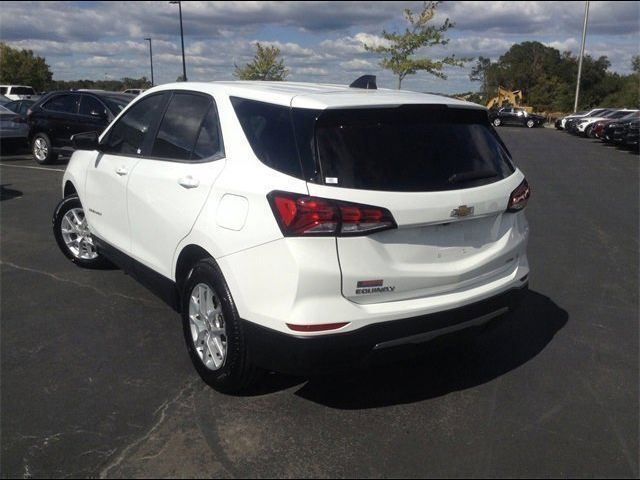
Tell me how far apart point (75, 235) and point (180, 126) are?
8.20ft

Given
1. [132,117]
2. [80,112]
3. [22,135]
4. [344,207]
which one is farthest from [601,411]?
[22,135]

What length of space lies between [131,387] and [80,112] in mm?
11117

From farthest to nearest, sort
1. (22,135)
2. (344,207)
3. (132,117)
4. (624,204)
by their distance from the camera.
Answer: (22,135)
(624,204)
(132,117)
(344,207)

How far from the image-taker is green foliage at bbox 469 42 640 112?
62469 millimetres

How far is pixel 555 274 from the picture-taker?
6129 mm

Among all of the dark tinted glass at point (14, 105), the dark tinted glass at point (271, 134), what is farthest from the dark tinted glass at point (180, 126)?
the dark tinted glass at point (14, 105)

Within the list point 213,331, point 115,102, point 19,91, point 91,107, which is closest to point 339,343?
point 213,331

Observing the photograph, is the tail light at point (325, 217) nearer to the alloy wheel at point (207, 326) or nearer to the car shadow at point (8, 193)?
the alloy wheel at point (207, 326)

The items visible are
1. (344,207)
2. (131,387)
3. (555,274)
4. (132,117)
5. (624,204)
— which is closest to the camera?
(344,207)

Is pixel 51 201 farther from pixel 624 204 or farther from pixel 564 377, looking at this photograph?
pixel 624 204

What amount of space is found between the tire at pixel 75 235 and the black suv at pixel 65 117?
714 cm

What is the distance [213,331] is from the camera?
11.8ft

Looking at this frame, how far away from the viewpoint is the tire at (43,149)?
1406 centimetres

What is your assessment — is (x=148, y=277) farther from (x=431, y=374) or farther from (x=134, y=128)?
(x=431, y=374)
